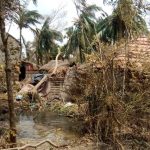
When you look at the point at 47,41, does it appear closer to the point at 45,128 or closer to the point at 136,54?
the point at 45,128

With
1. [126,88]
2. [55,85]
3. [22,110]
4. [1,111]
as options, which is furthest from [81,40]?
[126,88]

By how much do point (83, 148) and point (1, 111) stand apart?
985 centimetres

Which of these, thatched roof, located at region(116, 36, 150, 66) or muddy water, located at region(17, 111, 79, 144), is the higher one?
thatched roof, located at region(116, 36, 150, 66)

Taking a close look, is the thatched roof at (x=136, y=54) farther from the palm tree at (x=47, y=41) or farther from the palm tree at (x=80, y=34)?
the palm tree at (x=47, y=41)

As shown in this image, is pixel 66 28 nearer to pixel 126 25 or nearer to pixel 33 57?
pixel 33 57

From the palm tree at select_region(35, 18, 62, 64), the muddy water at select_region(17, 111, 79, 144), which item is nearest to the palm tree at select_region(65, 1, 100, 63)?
the palm tree at select_region(35, 18, 62, 64)

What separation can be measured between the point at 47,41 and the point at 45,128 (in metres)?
31.9

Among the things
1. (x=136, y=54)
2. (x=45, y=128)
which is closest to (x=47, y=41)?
(x=45, y=128)

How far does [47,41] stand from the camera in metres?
49.7

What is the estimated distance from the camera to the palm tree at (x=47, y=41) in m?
48.6

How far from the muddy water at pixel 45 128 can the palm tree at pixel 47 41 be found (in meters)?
25.3

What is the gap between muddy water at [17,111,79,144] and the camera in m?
15.5

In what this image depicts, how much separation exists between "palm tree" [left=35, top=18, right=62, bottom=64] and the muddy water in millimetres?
25330

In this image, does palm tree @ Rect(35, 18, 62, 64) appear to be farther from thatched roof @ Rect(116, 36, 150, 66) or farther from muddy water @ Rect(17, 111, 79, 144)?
thatched roof @ Rect(116, 36, 150, 66)
